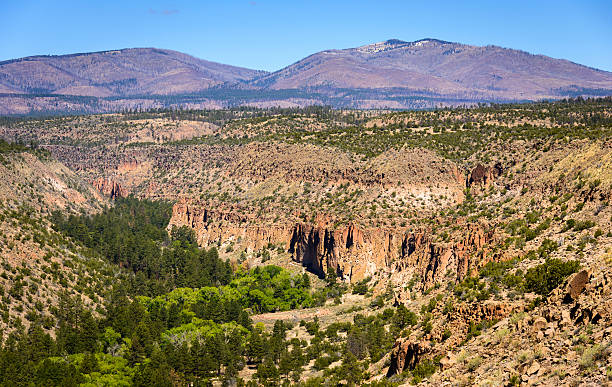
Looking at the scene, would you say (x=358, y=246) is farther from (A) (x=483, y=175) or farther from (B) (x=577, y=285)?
(B) (x=577, y=285)

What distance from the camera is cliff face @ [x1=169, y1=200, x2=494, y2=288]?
223 ft

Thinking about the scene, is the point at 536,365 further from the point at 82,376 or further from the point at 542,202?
the point at 542,202

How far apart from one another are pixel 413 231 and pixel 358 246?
7.88 meters

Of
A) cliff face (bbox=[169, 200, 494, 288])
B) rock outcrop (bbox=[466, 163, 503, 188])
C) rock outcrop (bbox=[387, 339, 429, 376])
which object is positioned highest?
rock outcrop (bbox=[466, 163, 503, 188])

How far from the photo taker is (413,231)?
81375 mm

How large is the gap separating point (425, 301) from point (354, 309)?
15816 mm

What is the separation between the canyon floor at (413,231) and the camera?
32.3 metres

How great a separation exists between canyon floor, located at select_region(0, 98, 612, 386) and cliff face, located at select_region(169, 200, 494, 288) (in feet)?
0.88

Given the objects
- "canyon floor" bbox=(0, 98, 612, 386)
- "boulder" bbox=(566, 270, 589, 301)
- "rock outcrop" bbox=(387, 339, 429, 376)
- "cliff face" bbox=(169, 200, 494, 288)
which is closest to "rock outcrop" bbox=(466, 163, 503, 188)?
"canyon floor" bbox=(0, 98, 612, 386)

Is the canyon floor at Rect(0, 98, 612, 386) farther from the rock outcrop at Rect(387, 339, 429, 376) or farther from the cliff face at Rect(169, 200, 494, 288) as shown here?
the cliff face at Rect(169, 200, 494, 288)

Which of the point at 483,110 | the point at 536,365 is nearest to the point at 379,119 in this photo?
the point at 483,110

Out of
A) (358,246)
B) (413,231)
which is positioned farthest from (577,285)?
(358,246)

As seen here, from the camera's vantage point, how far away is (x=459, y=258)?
67.2 meters

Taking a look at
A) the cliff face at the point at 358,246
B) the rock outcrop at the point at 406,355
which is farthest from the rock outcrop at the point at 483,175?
the rock outcrop at the point at 406,355
